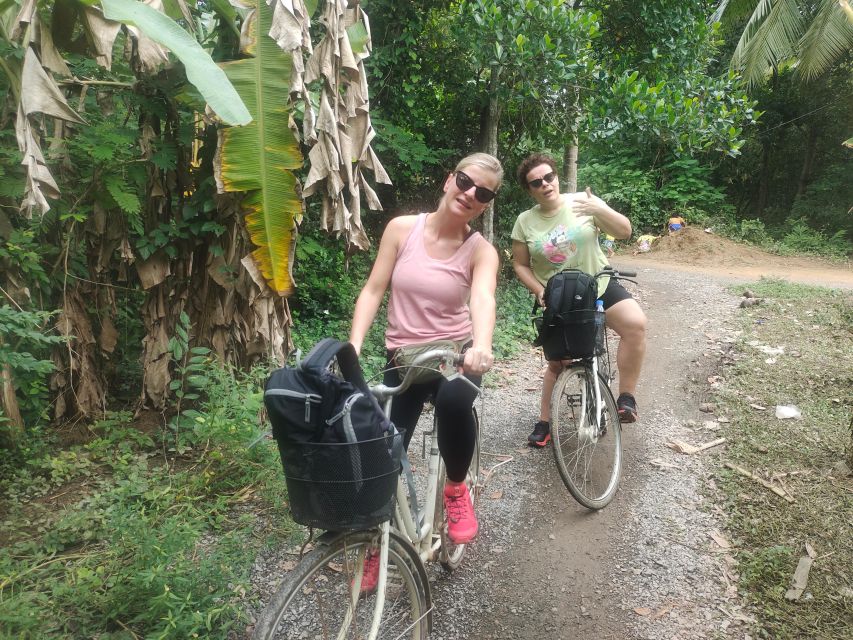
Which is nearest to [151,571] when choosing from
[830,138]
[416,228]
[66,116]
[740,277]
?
[416,228]

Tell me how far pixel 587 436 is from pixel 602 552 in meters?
0.71

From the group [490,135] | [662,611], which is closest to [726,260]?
[490,135]

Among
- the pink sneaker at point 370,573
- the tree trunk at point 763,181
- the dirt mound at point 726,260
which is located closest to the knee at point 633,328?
the pink sneaker at point 370,573

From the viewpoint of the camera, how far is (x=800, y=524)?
3.38m

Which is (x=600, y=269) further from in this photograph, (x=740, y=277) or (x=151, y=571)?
(x=740, y=277)

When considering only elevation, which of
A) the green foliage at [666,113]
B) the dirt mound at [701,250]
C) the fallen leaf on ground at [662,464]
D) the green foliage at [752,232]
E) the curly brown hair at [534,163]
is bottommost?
the fallen leaf on ground at [662,464]

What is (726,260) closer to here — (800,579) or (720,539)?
(720,539)

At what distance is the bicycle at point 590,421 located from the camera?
11.8ft

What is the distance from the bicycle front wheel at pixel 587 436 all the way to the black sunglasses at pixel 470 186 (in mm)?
1454

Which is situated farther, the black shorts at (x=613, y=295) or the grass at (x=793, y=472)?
the black shorts at (x=613, y=295)

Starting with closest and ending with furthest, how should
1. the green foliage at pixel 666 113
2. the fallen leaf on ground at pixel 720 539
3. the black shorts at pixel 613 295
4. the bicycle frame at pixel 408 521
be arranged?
the bicycle frame at pixel 408 521 < the fallen leaf on ground at pixel 720 539 < the black shorts at pixel 613 295 < the green foliage at pixel 666 113

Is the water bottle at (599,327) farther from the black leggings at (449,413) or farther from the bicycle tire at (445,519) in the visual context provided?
the black leggings at (449,413)

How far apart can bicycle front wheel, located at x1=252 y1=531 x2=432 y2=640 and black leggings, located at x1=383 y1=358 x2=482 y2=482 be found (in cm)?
53

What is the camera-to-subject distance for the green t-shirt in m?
3.98
